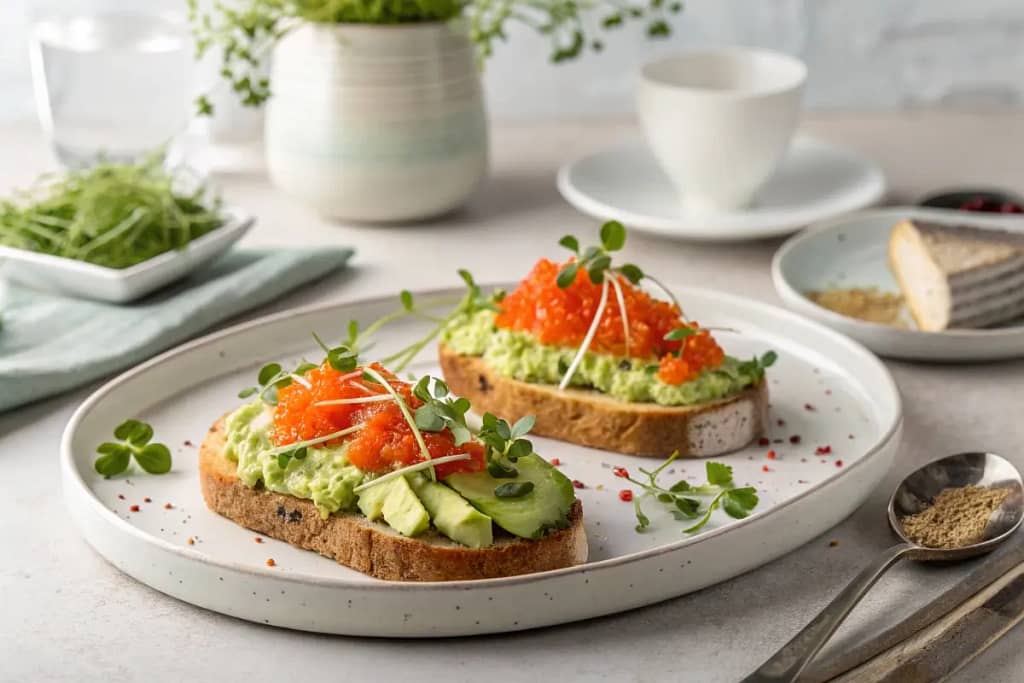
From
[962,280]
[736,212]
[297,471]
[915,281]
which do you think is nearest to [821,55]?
[736,212]

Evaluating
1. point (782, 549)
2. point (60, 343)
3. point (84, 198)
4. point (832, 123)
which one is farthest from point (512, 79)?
point (782, 549)

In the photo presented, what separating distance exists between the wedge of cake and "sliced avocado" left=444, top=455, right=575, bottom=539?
1311 mm

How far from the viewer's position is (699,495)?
6.85ft

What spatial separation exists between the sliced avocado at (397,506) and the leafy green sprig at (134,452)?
0.48 m

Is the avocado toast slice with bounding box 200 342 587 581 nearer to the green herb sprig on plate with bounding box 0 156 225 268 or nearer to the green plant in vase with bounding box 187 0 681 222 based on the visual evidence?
the green herb sprig on plate with bounding box 0 156 225 268

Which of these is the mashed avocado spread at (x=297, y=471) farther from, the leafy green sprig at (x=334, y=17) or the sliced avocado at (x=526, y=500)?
the leafy green sprig at (x=334, y=17)

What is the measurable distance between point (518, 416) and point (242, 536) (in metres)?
0.61

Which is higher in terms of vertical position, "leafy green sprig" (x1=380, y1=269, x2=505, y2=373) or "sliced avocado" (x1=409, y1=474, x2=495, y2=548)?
"sliced avocado" (x1=409, y1=474, x2=495, y2=548)

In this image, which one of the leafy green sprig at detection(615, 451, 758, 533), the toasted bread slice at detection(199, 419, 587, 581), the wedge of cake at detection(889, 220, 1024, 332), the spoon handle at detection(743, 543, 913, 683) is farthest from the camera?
the wedge of cake at detection(889, 220, 1024, 332)

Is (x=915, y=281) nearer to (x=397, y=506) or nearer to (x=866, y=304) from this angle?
(x=866, y=304)

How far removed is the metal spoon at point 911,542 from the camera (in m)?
1.57

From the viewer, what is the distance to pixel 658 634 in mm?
1766

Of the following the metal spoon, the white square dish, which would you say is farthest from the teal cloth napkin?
the metal spoon

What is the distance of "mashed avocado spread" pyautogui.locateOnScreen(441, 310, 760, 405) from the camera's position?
7.39ft
